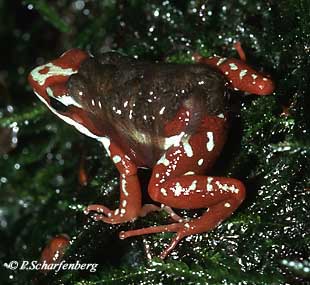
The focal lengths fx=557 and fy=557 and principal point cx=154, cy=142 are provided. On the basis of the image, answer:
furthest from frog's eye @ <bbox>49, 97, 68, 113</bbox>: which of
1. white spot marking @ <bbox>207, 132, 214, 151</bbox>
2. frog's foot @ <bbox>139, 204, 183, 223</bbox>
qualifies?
white spot marking @ <bbox>207, 132, 214, 151</bbox>

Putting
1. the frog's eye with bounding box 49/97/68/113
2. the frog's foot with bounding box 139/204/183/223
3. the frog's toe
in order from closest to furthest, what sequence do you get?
1. the frog's foot with bounding box 139/204/183/223
2. the frog's toe
3. the frog's eye with bounding box 49/97/68/113

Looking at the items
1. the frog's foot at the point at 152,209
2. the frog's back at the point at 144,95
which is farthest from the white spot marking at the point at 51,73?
the frog's foot at the point at 152,209

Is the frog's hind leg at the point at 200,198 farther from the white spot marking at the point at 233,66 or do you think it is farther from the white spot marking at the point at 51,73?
the white spot marking at the point at 51,73

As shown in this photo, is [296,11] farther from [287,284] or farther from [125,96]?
[287,284]

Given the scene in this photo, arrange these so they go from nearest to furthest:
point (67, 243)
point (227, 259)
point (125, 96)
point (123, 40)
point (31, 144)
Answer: point (227, 259) → point (125, 96) → point (67, 243) → point (123, 40) → point (31, 144)

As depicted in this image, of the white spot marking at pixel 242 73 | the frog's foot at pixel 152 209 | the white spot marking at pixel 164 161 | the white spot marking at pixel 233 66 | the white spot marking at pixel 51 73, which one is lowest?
the frog's foot at pixel 152 209

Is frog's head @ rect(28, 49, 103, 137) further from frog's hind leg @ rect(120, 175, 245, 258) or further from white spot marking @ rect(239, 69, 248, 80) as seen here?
white spot marking @ rect(239, 69, 248, 80)

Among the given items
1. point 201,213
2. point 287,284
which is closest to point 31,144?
point 201,213
